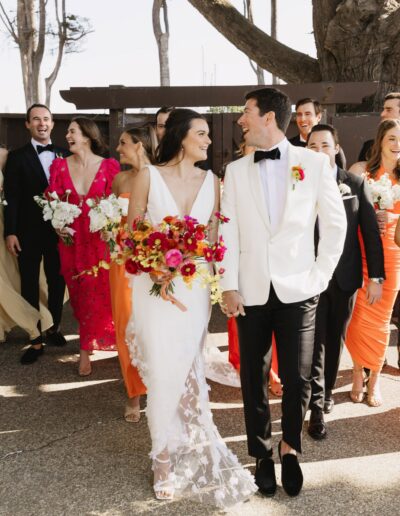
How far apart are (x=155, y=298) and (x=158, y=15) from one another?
57.4ft

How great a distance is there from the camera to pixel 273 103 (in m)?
3.44

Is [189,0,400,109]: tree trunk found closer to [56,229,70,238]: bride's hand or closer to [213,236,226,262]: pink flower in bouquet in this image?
[56,229,70,238]: bride's hand

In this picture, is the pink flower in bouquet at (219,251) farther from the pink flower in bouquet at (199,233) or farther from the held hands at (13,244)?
the held hands at (13,244)

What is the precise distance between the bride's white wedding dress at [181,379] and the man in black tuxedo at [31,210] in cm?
281

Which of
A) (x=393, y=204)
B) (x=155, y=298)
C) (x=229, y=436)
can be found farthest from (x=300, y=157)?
→ (x=229, y=436)

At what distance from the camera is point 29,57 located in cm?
1844

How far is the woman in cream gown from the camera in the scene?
6254 millimetres

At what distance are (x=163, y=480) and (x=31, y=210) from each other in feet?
11.6

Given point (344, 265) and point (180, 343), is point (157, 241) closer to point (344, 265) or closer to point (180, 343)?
point (180, 343)

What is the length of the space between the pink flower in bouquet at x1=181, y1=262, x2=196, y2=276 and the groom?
320 millimetres

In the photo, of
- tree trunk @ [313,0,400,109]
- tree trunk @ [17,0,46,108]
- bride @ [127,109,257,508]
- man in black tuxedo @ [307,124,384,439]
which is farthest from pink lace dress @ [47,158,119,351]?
tree trunk @ [17,0,46,108]

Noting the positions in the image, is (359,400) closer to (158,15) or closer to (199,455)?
(199,455)

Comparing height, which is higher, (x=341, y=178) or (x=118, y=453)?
(x=341, y=178)

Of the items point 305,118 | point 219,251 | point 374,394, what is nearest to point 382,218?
point 374,394
